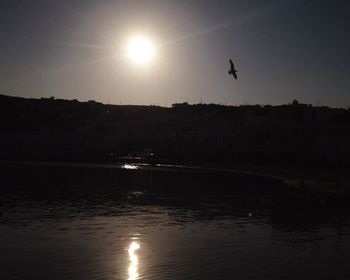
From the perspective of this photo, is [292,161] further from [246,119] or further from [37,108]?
[37,108]

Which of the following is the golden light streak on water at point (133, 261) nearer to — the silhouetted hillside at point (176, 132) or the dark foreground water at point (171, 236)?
the dark foreground water at point (171, 236)

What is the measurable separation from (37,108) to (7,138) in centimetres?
4479

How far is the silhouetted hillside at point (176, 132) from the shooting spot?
6788 cm

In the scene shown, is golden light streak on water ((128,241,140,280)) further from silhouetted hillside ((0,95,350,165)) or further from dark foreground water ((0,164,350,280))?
silhouetted hillside ((0,95,350,165))

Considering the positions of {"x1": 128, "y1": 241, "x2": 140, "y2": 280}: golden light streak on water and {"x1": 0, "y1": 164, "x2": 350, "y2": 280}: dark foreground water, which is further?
{"x1": 0, "y1": 164, "x2": 350, "y2": 280}: dark foreground water

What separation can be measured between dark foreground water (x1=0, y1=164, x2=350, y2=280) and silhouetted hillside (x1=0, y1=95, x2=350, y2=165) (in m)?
27.8

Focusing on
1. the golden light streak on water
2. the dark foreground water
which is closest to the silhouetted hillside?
the dark foreground water

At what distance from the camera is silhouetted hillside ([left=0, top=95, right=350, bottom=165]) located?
6788cm

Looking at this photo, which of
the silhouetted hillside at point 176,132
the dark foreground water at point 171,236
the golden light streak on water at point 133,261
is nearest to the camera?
the golden light streak on water at point 133,261

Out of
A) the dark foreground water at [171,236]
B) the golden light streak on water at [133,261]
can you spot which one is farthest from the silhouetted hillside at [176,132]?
the golden light streak on water at [133,261]

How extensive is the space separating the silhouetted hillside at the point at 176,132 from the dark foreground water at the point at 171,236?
2783 centimetres

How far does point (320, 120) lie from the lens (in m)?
73.2

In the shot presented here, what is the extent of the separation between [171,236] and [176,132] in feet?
313

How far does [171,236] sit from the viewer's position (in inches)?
827
